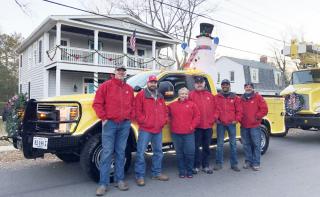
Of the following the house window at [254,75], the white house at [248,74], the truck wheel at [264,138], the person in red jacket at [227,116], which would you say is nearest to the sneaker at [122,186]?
the person in red jacket at [227,116]

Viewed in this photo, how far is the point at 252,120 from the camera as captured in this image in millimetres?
7156

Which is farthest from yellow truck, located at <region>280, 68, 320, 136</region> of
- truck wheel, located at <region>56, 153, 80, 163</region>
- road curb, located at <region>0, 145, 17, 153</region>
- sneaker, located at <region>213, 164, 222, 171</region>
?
road curb, located at <region>0, 145, 17, 153</region>

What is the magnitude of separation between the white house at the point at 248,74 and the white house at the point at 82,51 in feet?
44.1

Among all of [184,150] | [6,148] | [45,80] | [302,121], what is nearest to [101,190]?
[184,150]

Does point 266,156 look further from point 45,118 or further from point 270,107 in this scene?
point 45,118

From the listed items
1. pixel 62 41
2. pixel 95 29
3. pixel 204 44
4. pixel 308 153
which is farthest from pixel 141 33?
pixel 308 153

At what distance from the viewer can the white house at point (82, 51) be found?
67.5 ft

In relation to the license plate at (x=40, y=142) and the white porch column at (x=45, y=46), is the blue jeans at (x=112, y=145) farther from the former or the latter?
the white porch column at (x=45, y=46)

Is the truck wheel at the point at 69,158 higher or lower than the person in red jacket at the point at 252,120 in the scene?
lower

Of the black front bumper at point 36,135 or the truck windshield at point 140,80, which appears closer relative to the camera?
the black front bumper at point 36,135

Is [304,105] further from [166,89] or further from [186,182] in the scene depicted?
[186,182]

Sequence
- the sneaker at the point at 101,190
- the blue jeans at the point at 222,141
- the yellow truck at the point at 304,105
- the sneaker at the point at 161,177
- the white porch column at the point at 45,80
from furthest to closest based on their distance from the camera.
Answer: the white porch column at the point at 45,80 → the yellow truck at the point at 304,105 → the blue jeans at the point at 222,141 → the sneaker at the point at 161,177 → the sneaker at the point at 101,190

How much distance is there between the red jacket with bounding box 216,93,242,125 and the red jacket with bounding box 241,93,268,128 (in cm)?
19

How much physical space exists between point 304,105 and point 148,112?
7243 millimetres
